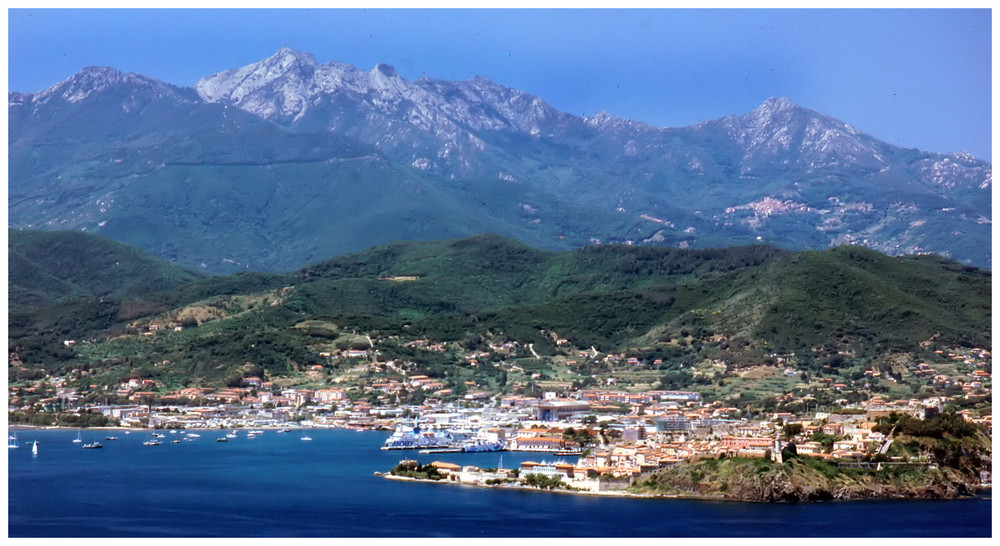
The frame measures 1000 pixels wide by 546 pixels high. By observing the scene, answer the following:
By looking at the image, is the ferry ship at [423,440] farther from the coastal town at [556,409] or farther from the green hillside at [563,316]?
the green hillside at [563,316]

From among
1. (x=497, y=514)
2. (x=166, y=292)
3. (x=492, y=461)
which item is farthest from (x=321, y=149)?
(x=497, y=514)

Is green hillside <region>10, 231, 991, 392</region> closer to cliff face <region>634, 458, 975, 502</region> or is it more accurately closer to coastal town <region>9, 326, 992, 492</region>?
coastal town <region>9, 326, 992, 492</region>

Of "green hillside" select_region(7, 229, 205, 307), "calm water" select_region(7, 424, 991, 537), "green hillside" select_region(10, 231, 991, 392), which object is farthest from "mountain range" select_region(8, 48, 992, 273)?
"calm water" select_region(7, 424, 991, 537)

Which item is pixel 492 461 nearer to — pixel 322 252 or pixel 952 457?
pixel 952 457

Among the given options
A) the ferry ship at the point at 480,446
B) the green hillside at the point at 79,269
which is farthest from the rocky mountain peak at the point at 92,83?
the ferry ship at the point at 480,446

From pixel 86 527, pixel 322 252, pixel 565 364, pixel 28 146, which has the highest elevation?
pixel 28 146

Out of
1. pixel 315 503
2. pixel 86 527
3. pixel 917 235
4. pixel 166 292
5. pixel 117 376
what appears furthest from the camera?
pixel 917 235

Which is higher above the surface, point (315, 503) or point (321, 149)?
point (321, 149)

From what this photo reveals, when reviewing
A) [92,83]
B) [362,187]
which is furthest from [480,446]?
[92,83]
